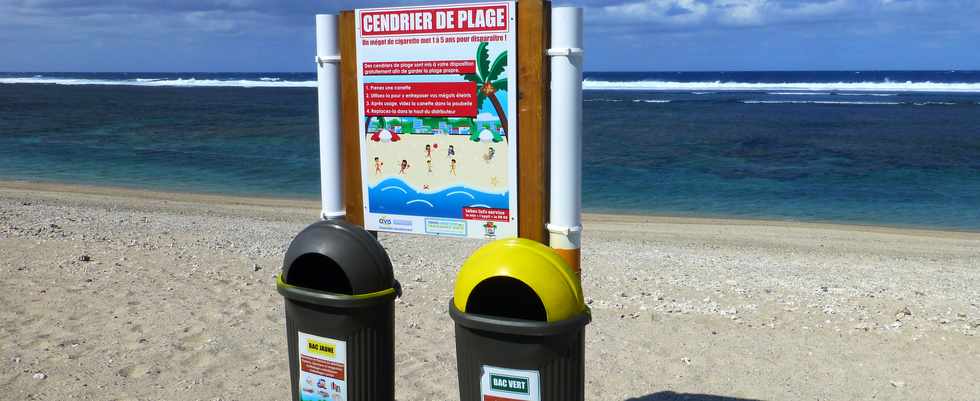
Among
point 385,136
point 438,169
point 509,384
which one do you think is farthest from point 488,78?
point 509,384

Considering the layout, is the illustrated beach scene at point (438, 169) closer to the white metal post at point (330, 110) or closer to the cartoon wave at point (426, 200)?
the cartoon wave at point (426, 200)

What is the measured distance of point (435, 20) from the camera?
4.00 meters

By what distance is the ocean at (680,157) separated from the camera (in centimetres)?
1781

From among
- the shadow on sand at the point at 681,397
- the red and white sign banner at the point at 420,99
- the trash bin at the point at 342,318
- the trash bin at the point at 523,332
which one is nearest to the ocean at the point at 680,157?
the shadow on sand at the point at 681,397

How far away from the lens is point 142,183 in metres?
20.5

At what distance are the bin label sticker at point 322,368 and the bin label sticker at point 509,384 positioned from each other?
0.73 metres

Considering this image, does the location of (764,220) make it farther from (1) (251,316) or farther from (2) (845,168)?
(1) (251,316)

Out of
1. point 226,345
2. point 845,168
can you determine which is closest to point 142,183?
point 226,345

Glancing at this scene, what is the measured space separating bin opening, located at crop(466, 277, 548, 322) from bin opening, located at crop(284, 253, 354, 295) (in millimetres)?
682

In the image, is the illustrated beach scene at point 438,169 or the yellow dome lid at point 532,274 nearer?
the yellow dome lid at point 532,274

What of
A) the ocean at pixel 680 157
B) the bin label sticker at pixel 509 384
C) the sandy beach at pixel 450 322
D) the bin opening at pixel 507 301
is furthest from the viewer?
the ocean at pixel 680 157

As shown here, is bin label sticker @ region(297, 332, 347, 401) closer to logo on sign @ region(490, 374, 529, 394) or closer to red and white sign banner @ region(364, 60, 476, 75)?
logo on sign @ region(490, 374, 529, 394)

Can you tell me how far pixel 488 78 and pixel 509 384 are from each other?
1402mm

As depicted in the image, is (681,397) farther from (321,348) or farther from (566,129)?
(321,348)
